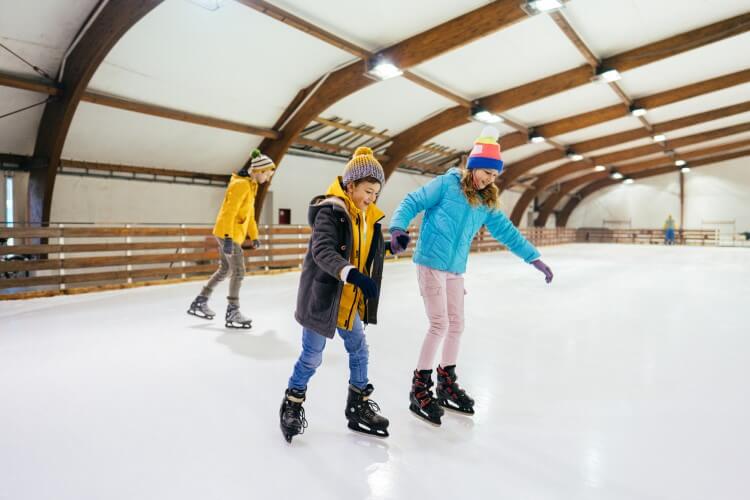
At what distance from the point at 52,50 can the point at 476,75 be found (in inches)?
273

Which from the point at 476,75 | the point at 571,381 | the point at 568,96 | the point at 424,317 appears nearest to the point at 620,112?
the point at 568,96

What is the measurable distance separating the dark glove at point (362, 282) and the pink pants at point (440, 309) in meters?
0.50

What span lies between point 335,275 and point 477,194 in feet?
2.57

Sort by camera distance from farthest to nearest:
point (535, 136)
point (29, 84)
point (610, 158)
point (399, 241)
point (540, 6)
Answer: point (610, 158) < point (535, 136) < point (29, 84) < point (540, 6) < point (399, 241)

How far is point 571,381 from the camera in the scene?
2.30m

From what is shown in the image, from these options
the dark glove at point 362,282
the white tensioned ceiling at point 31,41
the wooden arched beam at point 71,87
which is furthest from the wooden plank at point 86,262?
the dark glove at point 362,282

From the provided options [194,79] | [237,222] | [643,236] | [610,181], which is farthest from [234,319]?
[610,181]

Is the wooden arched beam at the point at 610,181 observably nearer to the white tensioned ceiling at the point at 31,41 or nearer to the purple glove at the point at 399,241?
the white tensioned ceiling at the point at 31,41

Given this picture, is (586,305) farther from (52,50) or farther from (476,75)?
(52,50)

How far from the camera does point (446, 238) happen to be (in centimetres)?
181

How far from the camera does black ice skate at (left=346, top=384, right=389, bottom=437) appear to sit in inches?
65.8

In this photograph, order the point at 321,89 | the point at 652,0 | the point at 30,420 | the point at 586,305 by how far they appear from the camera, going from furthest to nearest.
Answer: the point at 321,89 → the point at 652,0 → the point at 586,305 → the point at 30,420

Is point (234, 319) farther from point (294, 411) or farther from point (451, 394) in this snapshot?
point (451, 394)

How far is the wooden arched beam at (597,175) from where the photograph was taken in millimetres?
18188
